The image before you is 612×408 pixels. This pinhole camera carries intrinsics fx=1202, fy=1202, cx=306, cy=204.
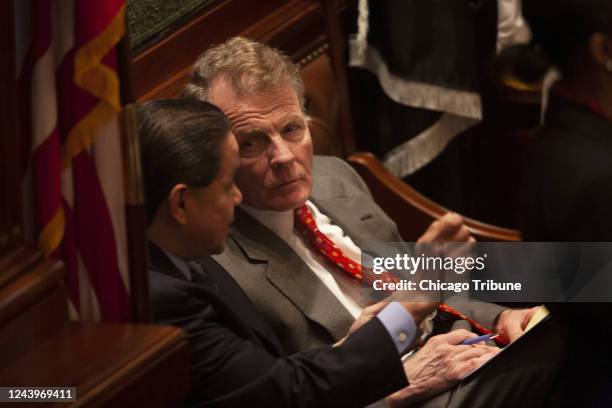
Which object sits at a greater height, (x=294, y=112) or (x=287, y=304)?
(x=294, y=112)

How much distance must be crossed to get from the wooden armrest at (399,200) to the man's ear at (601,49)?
1265 millimetres

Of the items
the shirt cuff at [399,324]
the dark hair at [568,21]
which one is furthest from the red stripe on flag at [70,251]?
the dark hair at [568,21]

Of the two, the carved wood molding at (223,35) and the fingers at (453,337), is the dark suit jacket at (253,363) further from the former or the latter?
the carved wood molding at (223,35)

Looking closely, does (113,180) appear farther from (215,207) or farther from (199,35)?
(199,35)

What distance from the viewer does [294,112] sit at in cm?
247

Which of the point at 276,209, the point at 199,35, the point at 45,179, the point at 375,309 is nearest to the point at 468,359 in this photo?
the point at 375,309

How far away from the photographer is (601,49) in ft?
6.01

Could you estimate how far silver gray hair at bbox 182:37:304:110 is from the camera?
95.7 inches

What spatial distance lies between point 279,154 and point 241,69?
0.62ft

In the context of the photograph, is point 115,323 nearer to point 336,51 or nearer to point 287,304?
point 287,304

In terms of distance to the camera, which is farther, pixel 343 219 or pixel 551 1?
pixel 343 219

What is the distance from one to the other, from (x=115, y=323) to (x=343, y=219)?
96 centimetres

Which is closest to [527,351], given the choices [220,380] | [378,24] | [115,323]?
[220,380]

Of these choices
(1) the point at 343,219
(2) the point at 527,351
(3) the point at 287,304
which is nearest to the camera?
(2) the point at 527,351
